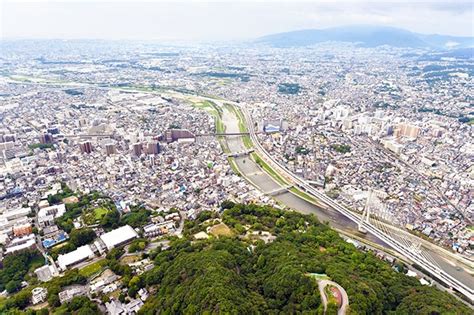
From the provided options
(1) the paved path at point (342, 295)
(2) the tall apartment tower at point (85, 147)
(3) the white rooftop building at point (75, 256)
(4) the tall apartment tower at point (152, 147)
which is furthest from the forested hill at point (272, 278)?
(2) the tall apartment tower at point (85, 147)

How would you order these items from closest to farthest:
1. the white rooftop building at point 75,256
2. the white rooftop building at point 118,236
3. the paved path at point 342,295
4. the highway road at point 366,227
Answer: the paved path at point 342,295, the white rooftop building at point 75,256, the highway road at point 366,227, the white rooftop building at point 118,236

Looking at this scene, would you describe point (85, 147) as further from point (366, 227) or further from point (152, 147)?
point (366, 227)

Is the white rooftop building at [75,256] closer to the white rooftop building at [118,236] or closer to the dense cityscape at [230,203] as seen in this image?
the dense cityscape at [230,203]

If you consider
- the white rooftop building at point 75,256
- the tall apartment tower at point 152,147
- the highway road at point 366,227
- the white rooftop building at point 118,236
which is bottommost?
the highway road at point 366,227

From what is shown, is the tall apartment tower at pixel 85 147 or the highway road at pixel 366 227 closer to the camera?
the highway road at pixel 366 227

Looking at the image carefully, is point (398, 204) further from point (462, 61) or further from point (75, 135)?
point (462, 61)

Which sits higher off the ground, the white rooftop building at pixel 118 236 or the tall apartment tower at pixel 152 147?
the tall apartment tower at pixel 152 147

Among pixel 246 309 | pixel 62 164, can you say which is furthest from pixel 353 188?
pixel 62 164

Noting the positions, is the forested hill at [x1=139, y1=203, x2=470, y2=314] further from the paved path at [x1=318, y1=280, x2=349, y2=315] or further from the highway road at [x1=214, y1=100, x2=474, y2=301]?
the highway road at [x1=214, y1=100, x2=474, y2=301]

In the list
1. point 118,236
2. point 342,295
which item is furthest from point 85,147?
point 342,295
